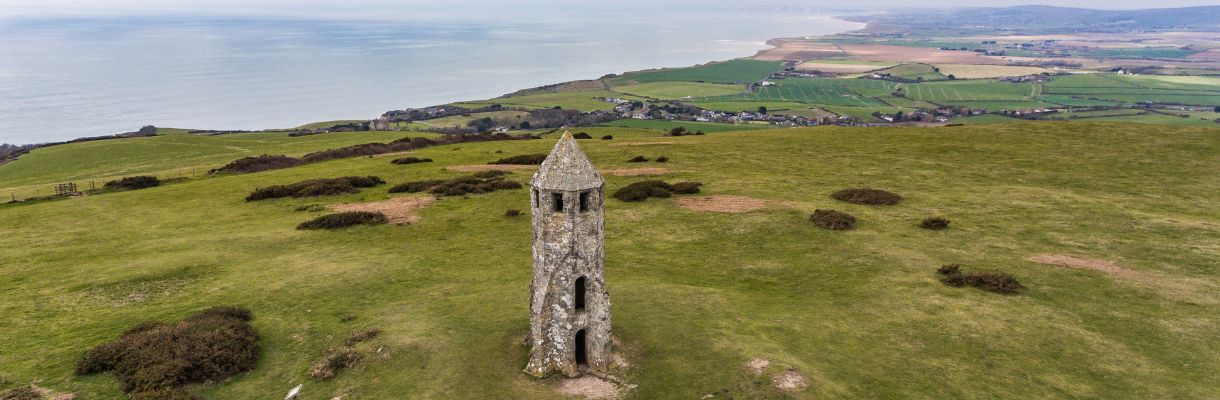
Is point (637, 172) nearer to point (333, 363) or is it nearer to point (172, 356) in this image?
point (333, 363)

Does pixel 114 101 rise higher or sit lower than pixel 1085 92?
higher

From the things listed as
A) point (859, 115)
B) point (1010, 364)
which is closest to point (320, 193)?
point (1010, 364)

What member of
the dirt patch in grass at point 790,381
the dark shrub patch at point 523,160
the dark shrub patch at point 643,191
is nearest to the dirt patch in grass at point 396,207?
the dark shrub patch at point 643,191

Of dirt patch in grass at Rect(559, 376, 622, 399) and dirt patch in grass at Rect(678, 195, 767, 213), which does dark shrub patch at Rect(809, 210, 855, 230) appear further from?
dirt patch in grass at Rect(559, 376, 622, 399)

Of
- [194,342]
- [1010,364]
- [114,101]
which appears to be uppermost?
[114,101]

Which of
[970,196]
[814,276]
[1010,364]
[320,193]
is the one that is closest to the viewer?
[1010,364]

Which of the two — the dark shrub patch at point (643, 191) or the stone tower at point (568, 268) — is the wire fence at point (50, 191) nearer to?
Answer: the dark shrub patch at point (643, 191)

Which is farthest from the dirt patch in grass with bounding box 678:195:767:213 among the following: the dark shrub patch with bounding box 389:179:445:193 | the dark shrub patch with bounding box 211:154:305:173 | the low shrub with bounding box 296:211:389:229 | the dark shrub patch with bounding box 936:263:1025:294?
the dark shrub patch with bounding box 211:154:305:173

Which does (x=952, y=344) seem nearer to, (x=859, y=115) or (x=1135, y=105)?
(x=859, y=115)
